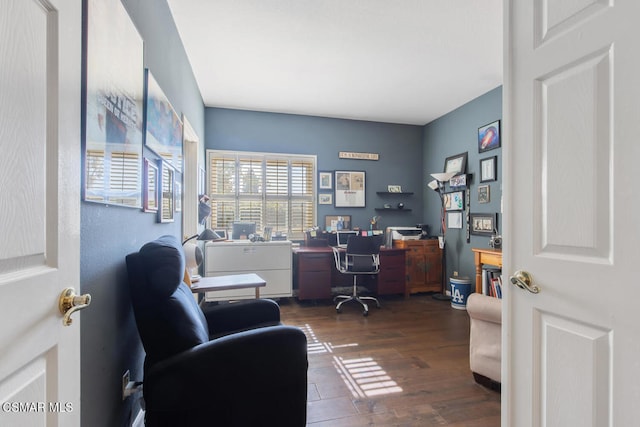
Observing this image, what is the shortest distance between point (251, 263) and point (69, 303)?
118 inches

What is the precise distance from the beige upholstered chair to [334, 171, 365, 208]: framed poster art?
2728 mm

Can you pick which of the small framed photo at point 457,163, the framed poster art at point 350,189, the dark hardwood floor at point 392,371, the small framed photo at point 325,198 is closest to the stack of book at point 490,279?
the dark hardwood floor at point 392,371

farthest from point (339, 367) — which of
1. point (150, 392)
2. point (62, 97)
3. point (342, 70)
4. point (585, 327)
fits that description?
point (342, 70)

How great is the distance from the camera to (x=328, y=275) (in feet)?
12.6

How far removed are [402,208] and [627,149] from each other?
4.00 metres

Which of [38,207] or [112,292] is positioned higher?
[38,207]

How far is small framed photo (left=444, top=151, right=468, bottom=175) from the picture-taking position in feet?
12.9

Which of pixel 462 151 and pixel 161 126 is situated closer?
pixel 161 126

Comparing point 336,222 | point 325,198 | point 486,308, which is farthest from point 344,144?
point 486,308

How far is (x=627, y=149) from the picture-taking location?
75 cm

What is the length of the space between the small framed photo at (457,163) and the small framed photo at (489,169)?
28 centimetres

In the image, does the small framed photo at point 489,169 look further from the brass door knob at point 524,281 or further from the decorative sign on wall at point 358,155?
the brass door knob at point 524,281

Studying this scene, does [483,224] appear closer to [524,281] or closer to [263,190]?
[524,281]

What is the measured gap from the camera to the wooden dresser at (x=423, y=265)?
4160mm
